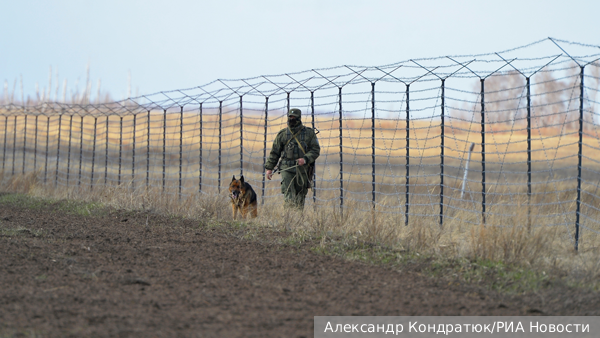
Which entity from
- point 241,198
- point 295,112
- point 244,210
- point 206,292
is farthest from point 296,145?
point 206,292

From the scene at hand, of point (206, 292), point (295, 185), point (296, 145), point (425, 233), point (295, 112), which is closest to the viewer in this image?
point (206, 292)

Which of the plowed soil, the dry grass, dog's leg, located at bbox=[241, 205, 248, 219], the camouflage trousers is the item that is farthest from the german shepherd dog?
the plowed soil

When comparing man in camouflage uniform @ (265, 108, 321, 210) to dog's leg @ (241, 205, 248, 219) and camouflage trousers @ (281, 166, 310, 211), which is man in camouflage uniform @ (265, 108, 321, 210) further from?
dog's leg @ (241, 205, 248, 219)

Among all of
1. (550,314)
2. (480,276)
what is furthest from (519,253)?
(550,314)

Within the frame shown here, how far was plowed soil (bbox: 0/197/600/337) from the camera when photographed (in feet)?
14.2

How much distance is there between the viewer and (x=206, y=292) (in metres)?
5.31

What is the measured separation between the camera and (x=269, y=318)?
14.6ft

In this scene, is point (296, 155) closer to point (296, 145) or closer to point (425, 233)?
point (296, 145)

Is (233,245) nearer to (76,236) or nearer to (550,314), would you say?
(76,236)

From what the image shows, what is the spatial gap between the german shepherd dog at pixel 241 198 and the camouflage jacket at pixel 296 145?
2.58 ft

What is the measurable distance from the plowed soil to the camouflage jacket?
2337mm

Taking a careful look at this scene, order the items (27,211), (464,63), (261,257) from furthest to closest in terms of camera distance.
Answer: (27,211) → (464,63) → (261,257)

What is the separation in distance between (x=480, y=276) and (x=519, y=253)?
2.25 feet

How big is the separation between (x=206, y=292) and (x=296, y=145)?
5164mm
